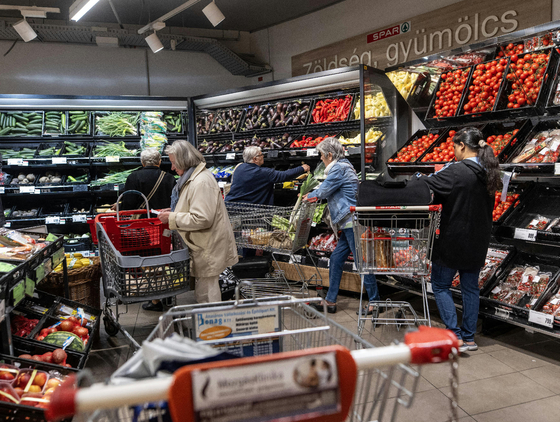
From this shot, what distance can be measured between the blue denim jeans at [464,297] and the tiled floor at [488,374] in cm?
22

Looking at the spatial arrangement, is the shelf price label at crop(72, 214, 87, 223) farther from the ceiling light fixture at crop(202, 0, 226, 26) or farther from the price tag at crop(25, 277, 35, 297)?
the price tag at crop(25, 277, 35, 297)

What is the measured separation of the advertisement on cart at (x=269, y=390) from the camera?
883 mm

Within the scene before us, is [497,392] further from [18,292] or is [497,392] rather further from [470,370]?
[18,292]

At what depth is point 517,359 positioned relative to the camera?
357cm

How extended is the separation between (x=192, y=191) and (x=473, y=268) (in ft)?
7.44

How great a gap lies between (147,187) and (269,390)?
4.51m

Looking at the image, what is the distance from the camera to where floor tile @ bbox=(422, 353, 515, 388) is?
3238 mm

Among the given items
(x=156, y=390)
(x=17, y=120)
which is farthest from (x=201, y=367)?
(x=17, y=120)

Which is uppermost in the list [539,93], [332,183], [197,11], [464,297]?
[197,11]

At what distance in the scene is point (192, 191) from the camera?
3506 millimetres

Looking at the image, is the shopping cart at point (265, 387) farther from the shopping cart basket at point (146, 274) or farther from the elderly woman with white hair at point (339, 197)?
the elderly woman with white hair at point (339, 197)

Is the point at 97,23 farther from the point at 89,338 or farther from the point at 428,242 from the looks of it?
the point at 428,242

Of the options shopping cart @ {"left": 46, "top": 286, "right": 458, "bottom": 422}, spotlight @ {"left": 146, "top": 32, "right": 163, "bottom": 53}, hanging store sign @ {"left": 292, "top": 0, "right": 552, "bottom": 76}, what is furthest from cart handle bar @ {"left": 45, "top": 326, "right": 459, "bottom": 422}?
spotlight @ {"left": 146, "top": 32, "right": 163, "bottom": 53}

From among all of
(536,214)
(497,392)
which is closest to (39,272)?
(497,392)
